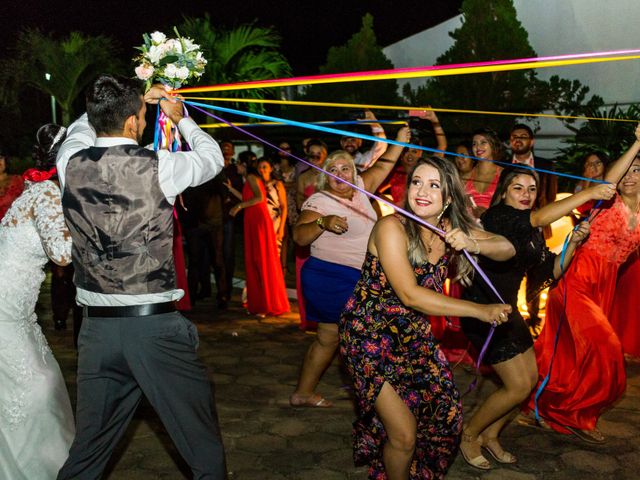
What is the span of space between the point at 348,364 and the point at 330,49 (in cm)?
2622

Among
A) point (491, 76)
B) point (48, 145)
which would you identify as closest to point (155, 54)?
point (48, 145)

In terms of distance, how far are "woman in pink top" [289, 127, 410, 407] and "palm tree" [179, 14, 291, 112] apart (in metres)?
11.5

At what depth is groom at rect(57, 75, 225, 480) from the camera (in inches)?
115

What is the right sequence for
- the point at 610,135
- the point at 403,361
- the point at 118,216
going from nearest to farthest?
the point at 118,216, the point at 403,361, the point at 610,135

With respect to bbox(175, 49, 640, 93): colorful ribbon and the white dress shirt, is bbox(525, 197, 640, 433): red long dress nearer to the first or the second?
bbox(175, 49, 640, 93): colorful ribbon

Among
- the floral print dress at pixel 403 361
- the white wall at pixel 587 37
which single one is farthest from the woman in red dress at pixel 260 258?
the white wall at pixel 587 37

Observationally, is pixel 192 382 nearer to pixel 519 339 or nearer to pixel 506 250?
pixel 506 250

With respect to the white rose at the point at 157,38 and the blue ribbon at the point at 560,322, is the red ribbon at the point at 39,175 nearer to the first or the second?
the white rose at the point at 157,38

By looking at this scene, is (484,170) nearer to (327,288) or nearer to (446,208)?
(327,288)

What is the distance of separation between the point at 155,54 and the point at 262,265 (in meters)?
5.60

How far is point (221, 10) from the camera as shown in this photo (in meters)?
17.7

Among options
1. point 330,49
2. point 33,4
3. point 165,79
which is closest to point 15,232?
point 165,79

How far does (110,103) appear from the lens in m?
3.00

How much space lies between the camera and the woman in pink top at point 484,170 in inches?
263
